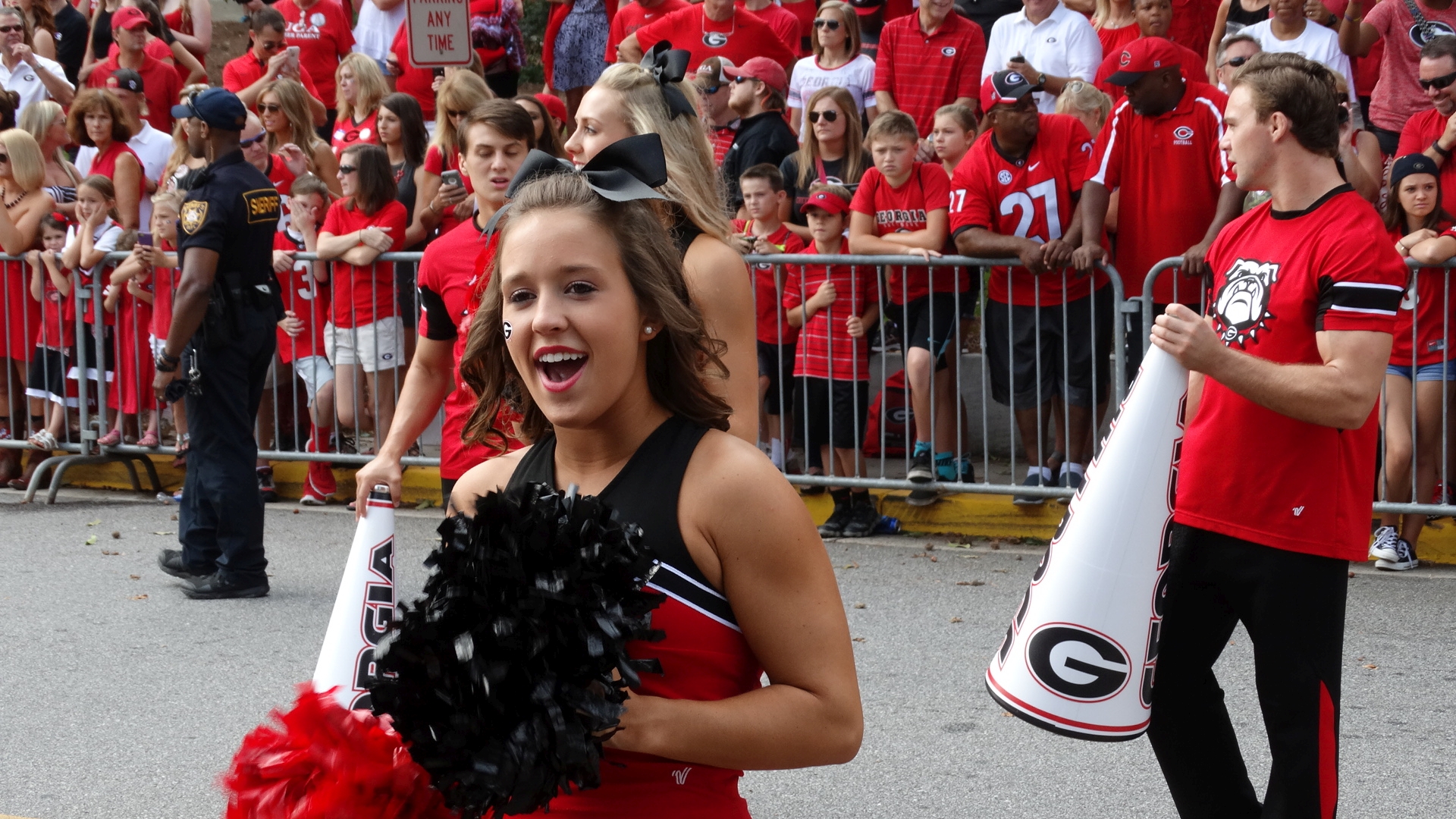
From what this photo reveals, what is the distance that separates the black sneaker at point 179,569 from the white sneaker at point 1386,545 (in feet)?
17.0

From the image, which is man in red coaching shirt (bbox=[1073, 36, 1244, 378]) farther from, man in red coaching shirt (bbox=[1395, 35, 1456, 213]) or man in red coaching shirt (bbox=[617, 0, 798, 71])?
man in red coaching shirt (bbox=[617, 0, 798, 71])

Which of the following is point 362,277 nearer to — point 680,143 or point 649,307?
point 680,143

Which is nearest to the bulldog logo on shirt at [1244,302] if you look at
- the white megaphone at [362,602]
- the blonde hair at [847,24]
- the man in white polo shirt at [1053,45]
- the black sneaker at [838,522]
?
the white megaphone at [362,602]

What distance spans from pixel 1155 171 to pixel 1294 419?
4577 millimetres

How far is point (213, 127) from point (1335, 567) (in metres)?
5.13

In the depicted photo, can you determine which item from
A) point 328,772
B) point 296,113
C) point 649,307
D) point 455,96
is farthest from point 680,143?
point 296,113

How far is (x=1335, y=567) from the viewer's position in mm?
3270

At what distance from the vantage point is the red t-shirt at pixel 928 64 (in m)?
10.0

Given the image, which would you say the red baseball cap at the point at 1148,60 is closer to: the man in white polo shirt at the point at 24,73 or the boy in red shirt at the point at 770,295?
the boy in red shirt at the point at 770,295

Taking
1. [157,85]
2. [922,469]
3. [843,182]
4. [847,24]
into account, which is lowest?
[922,469]

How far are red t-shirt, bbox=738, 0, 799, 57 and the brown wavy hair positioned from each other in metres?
9.29

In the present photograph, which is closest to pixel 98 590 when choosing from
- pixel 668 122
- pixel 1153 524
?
pixel 668 122

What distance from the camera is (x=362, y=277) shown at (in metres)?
8.92

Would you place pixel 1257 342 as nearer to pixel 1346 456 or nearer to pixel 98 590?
pixel 1346 456
